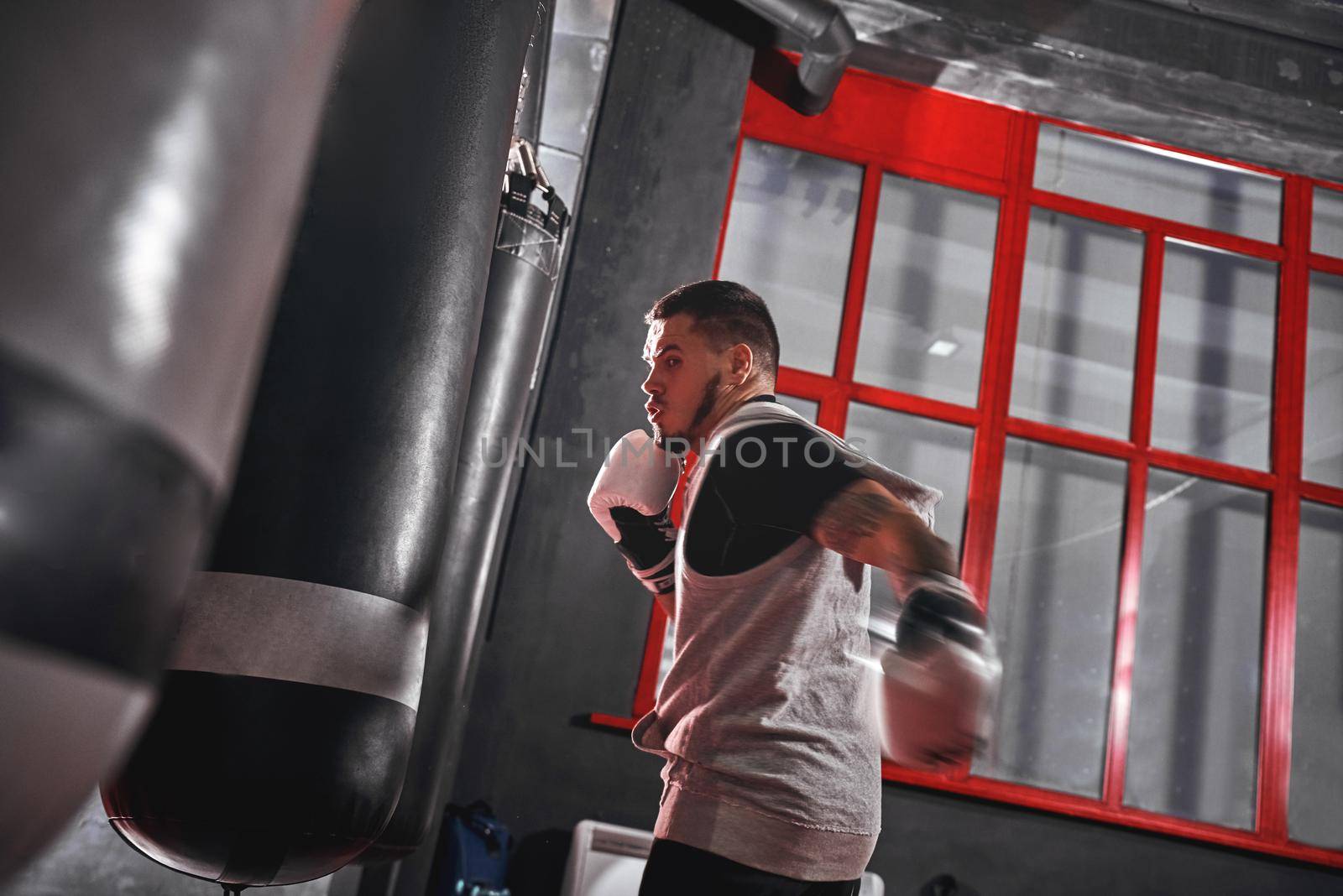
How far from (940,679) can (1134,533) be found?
369cm

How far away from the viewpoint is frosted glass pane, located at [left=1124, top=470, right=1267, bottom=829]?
4152mm

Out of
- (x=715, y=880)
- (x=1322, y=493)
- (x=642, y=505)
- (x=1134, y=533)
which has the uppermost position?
(x=1322, y=493)

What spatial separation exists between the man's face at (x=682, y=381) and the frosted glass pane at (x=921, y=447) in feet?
8.44

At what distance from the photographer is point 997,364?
14.9 feet

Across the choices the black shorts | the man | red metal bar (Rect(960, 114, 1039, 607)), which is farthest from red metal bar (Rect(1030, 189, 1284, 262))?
the black shorts

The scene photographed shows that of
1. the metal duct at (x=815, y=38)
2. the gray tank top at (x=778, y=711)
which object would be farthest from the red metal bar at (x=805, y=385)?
the gray tank top at (x=778, y=711)

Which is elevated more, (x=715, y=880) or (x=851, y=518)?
(x=851, y=518)

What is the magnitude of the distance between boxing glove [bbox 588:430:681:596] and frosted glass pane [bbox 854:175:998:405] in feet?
8.22

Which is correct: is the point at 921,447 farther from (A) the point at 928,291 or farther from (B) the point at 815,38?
(B) the point at 815,38

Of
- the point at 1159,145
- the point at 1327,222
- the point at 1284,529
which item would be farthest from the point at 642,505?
the point at 1327,222

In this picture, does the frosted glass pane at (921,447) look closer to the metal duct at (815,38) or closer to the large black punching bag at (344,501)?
the metal duct at (815,38)

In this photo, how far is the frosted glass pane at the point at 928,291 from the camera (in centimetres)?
451

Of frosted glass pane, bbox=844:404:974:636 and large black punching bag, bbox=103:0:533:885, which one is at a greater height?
frosted glass pane, bbox=844:404:974:636

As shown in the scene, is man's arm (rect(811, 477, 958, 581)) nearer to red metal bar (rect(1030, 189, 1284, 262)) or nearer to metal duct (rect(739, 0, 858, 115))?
metal duct (rect(739, 0, 858, 115))
